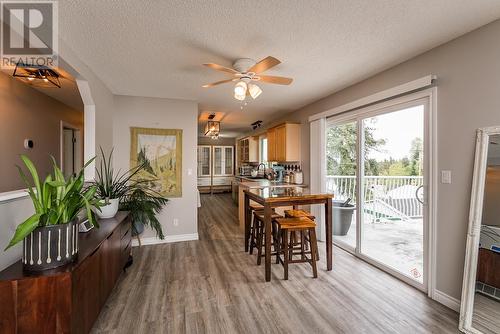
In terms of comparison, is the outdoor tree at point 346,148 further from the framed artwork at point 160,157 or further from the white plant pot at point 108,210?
the white plant pot at point 108,210

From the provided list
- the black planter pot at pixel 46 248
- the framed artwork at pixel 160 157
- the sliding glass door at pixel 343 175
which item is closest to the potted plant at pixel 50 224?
the black planter pot at pixel 46 248

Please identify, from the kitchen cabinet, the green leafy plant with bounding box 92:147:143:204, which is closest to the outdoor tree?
the kitchen cabinet

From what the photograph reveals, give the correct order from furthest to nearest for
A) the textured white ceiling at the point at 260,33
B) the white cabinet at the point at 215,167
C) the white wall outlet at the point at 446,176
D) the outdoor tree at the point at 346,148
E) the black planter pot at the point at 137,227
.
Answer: the white cabinet at the point at 215,167, the black planter pot at the point at 137,227, the outdoor tree at the point at 346,148, the white wall outlet at the point at 446,176, the textured white ceiling at the point at 260,33

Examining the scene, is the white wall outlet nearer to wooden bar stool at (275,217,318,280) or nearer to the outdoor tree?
the outdoor tree

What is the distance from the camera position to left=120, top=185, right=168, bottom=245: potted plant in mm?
3264

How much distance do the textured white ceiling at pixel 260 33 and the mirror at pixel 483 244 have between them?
1.00 meters

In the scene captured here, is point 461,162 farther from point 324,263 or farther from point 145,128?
point 145,128

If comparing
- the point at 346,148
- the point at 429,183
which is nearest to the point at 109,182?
the point at 346,148

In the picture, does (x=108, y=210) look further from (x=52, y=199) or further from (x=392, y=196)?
(x=392, y=196)

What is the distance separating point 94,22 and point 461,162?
3.27 metres

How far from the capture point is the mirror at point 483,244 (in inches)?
69.7

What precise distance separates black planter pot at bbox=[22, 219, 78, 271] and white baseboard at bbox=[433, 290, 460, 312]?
10.1 feet

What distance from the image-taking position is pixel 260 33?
6.38 ft

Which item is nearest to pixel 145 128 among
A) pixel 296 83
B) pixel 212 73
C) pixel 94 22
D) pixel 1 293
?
pixel 212 73
